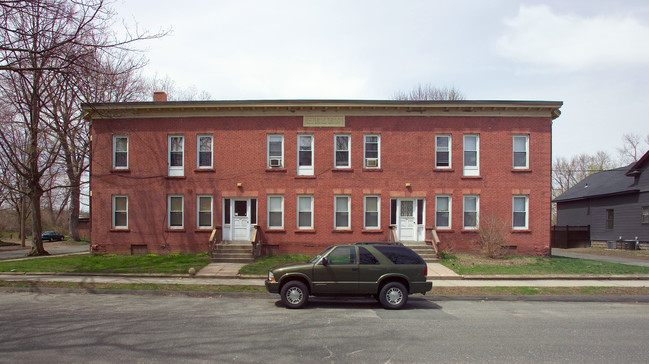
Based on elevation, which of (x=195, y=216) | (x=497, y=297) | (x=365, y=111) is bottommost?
(x=497, y=297)

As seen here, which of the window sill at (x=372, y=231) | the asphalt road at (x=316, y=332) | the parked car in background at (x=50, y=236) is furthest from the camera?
the parked car in background at (x=50, y=236)

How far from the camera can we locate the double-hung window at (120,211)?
22.0m

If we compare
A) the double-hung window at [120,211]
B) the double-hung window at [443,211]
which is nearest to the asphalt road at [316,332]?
the double-hung window at [443,211]

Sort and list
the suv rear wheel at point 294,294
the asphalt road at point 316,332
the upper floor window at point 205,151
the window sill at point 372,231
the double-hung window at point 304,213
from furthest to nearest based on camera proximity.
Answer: the upper floor window at point 205,151, the double-hung window at point 304,213, the window sill at point 372,231, the suv rear wheel at point 294,294, the asphalt road at point 316,332

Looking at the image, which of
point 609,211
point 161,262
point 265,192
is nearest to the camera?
point 161,262

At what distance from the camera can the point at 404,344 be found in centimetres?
754

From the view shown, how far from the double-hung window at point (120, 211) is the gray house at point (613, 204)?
32273 millimetres

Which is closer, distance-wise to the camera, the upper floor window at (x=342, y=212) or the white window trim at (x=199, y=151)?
the upper floor window at (x=342, y=212)

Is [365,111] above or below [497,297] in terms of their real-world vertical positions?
above

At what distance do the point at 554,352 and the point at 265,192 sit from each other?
16.1 m

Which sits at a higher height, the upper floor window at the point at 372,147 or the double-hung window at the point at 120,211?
the upper floor window at the point at 372,147

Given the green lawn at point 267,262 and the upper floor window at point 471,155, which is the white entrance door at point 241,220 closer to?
the green lawn at point 267,262

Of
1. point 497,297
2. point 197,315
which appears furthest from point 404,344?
point 497,297

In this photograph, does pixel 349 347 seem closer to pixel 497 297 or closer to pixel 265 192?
pixel 497 297
